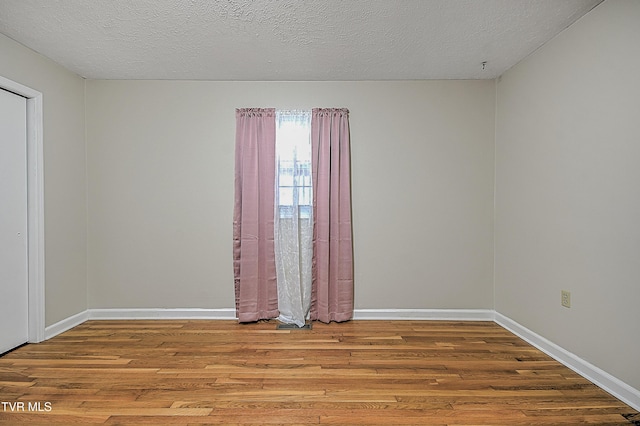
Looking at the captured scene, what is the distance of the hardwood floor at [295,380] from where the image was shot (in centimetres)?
204

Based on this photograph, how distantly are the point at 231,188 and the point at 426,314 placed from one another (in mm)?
2304

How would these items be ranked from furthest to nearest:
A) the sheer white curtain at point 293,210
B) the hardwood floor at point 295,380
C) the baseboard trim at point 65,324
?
the sheer white curtain at point 293,210 → the baseboard trim at point 65,324 → the hardwood floor at point 295,380

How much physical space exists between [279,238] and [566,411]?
8.26ft

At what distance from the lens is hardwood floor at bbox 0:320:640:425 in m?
2.04

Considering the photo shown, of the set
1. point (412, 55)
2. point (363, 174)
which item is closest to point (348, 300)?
point (363, 174)

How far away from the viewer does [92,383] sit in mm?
2410

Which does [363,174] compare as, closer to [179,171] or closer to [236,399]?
[179,171]

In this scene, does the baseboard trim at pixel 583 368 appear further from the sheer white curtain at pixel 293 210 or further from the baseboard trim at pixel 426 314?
the sheer white curtain at pixel 293 210

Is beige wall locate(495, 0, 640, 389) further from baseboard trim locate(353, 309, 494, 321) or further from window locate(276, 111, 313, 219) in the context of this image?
window locate(276, 111, 313, 219)

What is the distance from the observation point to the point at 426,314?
375 centimetres

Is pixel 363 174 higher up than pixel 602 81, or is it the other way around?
pixel 602 81

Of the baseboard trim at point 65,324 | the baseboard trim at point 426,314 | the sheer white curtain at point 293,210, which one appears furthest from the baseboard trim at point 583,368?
the baseboard trim at point 65,324

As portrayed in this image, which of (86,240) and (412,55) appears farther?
(86,240)

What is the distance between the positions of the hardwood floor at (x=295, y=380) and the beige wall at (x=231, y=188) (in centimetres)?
49
